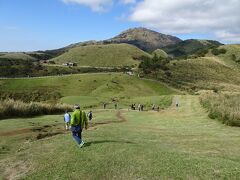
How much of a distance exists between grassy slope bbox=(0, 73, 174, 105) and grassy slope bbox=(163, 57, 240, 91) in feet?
66.6

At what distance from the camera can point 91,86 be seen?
13638 centimetres

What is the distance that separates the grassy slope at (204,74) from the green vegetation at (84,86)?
2029 cm

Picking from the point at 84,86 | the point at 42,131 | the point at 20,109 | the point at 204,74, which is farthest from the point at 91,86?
the point at 42,131

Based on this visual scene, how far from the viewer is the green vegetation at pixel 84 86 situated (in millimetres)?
124062

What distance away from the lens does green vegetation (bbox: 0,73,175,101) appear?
4884 inches

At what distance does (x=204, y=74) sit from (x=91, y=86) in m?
62.1

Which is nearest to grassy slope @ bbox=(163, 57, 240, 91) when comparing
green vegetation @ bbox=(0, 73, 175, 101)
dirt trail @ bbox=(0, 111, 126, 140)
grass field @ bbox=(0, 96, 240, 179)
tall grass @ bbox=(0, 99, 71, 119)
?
green vegetation @ bbox=(0, 73, 175, 101)

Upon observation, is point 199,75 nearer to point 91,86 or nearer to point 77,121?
point 91,86

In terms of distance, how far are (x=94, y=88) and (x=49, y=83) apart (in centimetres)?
1713

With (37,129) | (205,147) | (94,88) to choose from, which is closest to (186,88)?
(94,88)

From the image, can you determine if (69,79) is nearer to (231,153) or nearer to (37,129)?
(37,129)

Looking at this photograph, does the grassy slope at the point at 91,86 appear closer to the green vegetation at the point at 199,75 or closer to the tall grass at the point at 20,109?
the green vegetation at the point at 199,75

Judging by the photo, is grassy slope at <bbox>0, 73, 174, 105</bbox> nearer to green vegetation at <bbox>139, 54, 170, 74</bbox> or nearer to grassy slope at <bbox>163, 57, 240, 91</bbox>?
grassy slope at <bbox>163, 57, 240, 91</bbox>

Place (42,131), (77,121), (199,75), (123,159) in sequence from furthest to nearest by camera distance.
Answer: (199,75)
(42,131)
(77,121)
(123,159)
